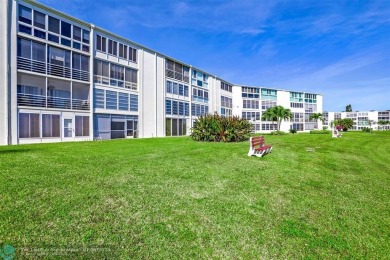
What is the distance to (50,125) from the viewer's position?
64.5ft

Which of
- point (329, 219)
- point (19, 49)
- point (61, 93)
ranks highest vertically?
point (19, 49)

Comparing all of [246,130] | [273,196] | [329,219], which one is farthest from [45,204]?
[246,130]

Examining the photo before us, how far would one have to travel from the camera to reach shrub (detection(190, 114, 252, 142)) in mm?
18922

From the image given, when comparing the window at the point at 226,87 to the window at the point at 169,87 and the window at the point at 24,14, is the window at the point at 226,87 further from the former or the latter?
the window at the point at 24,14

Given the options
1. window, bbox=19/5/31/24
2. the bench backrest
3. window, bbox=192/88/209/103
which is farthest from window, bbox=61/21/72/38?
window, bbox=192/88/209/103

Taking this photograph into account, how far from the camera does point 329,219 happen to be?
441cm

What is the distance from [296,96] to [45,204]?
69.8 metres

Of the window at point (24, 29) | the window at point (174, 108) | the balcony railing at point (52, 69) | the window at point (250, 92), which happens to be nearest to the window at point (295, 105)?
the window at point (250, 92)

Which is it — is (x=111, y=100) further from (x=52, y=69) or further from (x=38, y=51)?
(x=38, y=51)

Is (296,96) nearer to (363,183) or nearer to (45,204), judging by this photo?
(363,183)

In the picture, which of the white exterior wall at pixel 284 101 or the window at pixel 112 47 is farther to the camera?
the white exterior wall at pixel 284 101

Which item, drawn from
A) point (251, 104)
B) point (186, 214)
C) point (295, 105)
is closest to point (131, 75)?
point (186, 214)

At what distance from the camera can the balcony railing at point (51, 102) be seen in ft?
60.0

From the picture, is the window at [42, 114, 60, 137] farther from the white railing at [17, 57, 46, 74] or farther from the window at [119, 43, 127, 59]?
the window at [119, 43, 127, 59]
